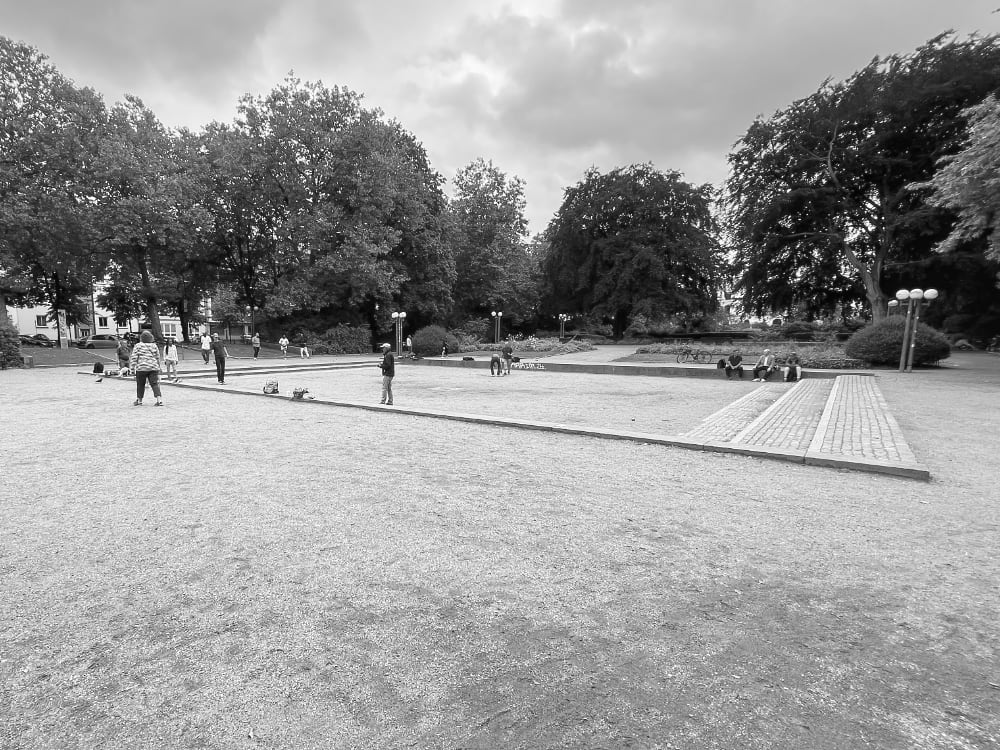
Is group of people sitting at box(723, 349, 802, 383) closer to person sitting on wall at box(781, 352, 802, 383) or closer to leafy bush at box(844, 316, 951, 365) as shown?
person sitting on wall at box(781, 352, 802, 383)

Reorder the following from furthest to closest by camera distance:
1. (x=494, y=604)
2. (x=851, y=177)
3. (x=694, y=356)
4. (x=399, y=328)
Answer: (x=399, y=328) < (x=851, y=177) < (x=694, y=356) < (x=494, y=604)

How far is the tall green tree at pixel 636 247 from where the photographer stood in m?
42.2

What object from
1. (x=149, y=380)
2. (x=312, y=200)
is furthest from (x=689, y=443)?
(x=312, y=200)

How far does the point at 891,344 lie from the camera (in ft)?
66.8

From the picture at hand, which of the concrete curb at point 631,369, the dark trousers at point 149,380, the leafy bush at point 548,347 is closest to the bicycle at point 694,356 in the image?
the concrete curb at point 631,369

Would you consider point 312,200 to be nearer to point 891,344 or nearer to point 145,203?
point 145,203

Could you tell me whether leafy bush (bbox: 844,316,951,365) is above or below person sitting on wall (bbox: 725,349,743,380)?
above

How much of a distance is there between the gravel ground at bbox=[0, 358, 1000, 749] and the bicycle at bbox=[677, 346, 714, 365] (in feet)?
66.7

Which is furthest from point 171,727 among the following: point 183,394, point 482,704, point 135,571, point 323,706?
point 183,394

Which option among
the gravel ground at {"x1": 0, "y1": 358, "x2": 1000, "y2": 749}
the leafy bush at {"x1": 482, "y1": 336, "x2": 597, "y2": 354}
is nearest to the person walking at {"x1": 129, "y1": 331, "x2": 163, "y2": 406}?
the gravel ground at {"x1": 0, "y1": 358, "x2": 1000, "y2": 749}

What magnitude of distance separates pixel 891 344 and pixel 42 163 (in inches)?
1767

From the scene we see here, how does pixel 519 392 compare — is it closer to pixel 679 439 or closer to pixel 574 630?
pixel 679 439

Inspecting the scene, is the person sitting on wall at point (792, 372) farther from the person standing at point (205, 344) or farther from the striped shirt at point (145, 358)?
the person standing at point (205, 344)

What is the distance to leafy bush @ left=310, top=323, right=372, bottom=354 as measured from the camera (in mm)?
37625
